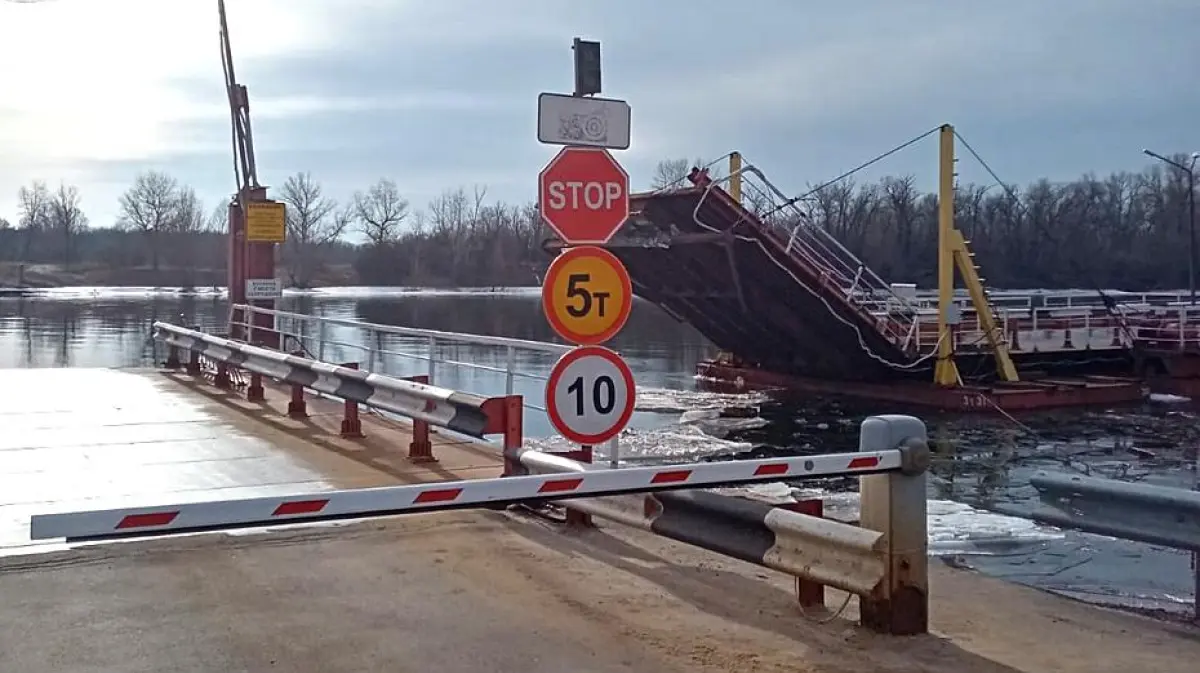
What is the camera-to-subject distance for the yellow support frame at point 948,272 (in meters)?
26.1

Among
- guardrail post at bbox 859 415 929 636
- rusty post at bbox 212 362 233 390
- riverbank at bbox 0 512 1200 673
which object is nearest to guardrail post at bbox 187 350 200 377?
rusty post at bbox 212 362 233 390

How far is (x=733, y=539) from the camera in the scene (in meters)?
6.02

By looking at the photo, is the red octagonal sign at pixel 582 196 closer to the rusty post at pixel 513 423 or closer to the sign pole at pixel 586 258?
the sign pole at pixel 586 258

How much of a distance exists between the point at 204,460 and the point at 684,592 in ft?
18.5

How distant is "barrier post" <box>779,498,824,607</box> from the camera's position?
597cm

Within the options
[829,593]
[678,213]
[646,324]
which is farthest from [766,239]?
[646,324]

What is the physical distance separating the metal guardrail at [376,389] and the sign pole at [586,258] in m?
1.65

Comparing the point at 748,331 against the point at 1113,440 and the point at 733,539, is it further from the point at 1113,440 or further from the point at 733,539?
the point at 733,539

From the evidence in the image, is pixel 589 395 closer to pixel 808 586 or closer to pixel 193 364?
pixel 808 586

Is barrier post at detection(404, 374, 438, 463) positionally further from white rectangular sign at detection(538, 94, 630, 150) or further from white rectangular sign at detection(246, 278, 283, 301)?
white rectangular sign at detection(246, 278, 283, 301)

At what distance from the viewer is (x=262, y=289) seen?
20.6 meters

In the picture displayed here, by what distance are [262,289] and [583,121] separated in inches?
563

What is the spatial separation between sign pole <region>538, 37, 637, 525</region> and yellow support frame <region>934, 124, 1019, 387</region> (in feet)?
65.5

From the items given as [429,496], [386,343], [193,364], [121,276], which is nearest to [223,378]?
[193,364]
